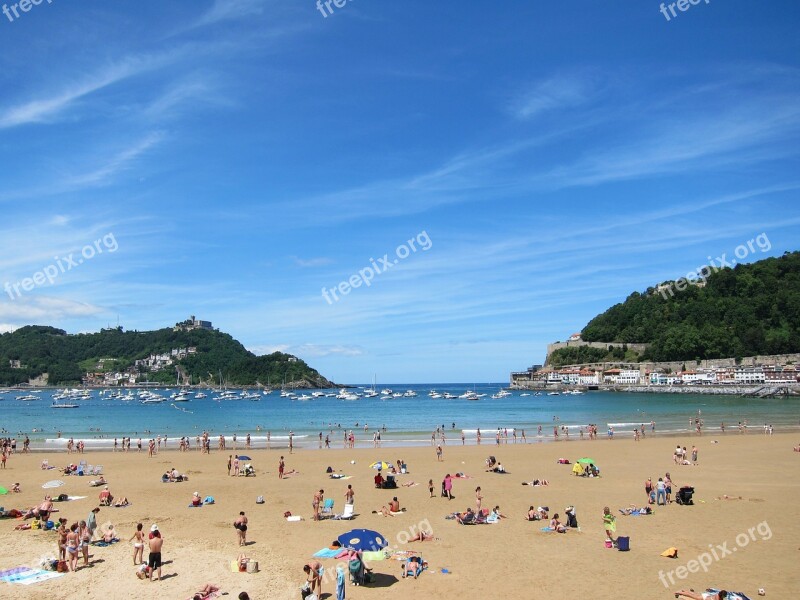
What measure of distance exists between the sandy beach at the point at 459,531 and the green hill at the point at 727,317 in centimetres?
13938

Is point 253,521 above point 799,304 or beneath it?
beneath

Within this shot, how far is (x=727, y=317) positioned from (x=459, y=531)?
172m

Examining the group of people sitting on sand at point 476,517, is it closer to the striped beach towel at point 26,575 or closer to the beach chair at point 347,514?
the beach chair at point 347,514

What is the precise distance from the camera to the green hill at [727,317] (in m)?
153

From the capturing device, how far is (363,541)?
50.9ft

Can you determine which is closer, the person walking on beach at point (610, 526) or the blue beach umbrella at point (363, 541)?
the blue beach umbrella at point (363, 541)

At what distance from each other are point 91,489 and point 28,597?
13.6 meters

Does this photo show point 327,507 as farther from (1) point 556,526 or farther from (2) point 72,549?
(2) point 72,549

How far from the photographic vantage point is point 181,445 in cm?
4106

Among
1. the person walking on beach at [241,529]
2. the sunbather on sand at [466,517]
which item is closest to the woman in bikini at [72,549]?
the person walking on beach at [241,529]

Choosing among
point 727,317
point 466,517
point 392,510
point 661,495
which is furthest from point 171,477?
point 727,317

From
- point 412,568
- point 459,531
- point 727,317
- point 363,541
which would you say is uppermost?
point 727,317

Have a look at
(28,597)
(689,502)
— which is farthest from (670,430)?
(28,597)

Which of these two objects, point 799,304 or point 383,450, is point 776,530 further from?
point 799,304
